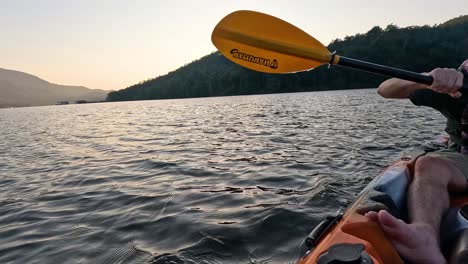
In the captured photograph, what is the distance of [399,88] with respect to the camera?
14.4ft

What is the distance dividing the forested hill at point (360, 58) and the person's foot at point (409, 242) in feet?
272

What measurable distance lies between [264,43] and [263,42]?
18mm

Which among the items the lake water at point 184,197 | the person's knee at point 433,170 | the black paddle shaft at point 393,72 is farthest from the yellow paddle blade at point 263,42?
the lake water at point 184,197

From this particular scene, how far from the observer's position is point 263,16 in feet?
15.0

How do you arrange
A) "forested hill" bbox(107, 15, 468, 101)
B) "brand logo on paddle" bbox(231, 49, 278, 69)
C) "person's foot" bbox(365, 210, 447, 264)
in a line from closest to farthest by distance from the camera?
1. "person's foot" bbox(365, 210, 447, 264)
2. "brand logo on paddle" bbox(231, 49, 278, 69)
3. "forested hill" bbox(107, 15, 468, 101)

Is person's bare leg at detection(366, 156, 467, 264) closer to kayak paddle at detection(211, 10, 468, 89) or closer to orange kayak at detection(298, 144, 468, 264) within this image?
orange kayak at detection(298, 144, 468, 264)

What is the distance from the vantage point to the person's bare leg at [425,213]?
2.54 m

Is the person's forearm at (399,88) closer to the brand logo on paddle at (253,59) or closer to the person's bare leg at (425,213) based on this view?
the person's bare leg at (425,213)

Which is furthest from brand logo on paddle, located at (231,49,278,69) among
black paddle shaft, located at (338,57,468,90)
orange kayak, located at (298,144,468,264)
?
orange kayak, located at (298,144,468,264)

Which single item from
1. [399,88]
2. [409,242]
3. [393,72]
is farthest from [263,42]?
[409,242]

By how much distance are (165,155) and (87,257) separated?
645 cm

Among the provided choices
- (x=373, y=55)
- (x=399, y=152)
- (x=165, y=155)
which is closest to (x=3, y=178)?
(x=165, y=155)

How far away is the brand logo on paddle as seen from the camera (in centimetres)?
451

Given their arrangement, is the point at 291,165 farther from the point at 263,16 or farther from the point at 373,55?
the point at 373,55
